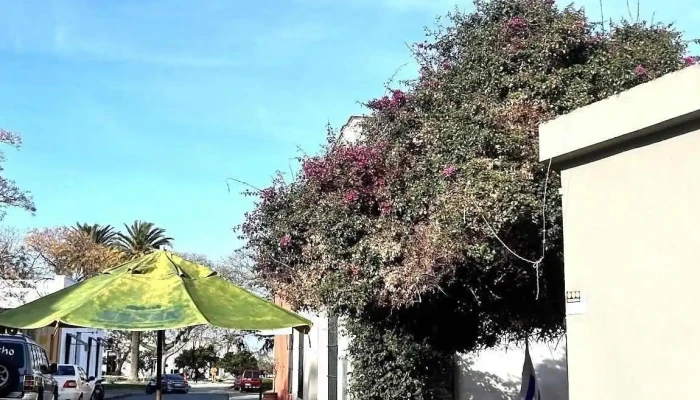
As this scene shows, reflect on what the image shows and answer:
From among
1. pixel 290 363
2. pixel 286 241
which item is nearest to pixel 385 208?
pixel 286 241

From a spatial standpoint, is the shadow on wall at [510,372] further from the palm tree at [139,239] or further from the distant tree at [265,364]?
the distant tree at [265,364]

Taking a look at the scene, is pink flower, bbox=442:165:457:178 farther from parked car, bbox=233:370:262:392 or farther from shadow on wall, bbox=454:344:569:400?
parked car, bbox=233:370:262:392

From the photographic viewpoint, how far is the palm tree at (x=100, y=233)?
51.0 m

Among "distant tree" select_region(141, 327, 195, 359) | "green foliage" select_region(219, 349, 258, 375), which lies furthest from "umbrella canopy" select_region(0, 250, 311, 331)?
"green foliage" select_region(219, 349, 258, 375)

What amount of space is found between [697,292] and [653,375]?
84cm

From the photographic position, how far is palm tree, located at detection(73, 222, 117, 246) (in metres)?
51.0

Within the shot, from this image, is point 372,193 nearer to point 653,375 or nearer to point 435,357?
point 435,357

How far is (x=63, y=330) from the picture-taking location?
132ft

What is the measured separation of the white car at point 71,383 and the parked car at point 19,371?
801 centimetres

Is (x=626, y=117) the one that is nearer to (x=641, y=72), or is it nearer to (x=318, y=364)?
(x=641, y=72)

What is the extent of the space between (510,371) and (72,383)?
14.7m

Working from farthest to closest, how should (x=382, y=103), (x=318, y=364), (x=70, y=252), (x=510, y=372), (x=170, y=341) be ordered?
(x=170, y=341) → (x=70, y=252) → (x=318, y=364) → (x=510, y=372) → (x=382, y=103)

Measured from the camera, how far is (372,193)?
10711mm

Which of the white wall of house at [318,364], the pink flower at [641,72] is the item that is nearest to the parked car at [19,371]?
the white wall of house at [318,364]
